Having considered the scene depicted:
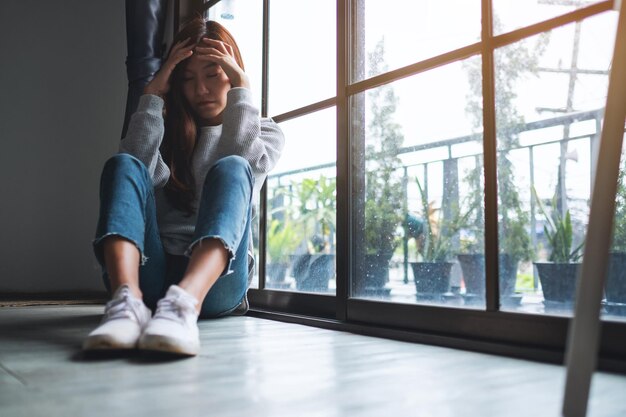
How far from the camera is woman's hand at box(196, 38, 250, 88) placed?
5.28ft

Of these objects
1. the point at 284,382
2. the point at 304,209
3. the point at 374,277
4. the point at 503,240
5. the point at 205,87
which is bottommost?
the point at 284,382

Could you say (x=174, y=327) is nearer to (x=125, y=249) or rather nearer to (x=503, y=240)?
(x=125, y=249)

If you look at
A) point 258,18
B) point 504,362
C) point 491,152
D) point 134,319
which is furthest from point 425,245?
point 258,18

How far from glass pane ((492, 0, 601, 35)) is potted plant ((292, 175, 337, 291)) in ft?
2.33

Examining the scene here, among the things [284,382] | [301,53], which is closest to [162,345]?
[284,382]

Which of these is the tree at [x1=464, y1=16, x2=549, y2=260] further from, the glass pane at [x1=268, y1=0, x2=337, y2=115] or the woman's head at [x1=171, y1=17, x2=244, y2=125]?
the woman's head at [x1=171, y1=17, x2=244, y2=125]

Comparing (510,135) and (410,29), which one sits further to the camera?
(410,29)

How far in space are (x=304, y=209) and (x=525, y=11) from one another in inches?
37.6

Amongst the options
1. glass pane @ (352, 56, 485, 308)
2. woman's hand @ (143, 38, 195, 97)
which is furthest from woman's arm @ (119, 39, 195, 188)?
glass pane @ (352, 56, 485, 308)

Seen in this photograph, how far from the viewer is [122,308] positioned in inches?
41.7

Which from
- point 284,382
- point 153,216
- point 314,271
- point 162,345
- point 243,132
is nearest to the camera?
point 284,382

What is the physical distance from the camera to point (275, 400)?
76 centimetres

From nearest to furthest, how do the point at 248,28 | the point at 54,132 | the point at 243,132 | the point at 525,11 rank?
the point at 525,11, the point at 243,132, the point at 248,28, the point at 54,132

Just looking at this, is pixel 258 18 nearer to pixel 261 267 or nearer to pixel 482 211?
pixel 261 267
